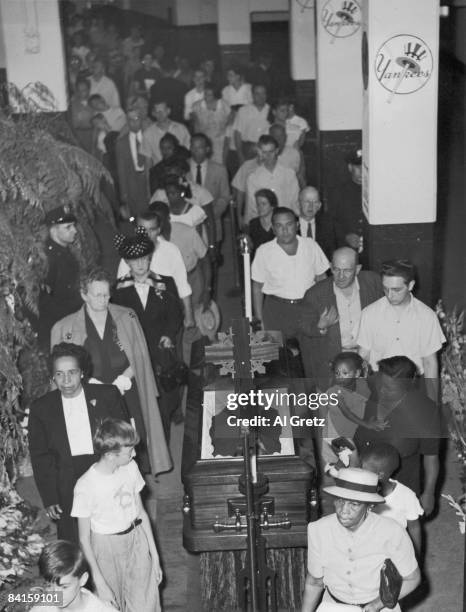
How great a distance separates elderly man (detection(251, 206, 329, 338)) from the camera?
7.95m

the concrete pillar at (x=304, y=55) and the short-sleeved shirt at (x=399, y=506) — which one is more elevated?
the concrete pillar at (x=304, y=55)

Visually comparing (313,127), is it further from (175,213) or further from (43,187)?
(43,187)

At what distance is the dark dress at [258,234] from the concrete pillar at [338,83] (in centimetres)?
341

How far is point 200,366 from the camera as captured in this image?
689cm

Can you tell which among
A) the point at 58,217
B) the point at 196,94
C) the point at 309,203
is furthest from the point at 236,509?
the point at 196,94

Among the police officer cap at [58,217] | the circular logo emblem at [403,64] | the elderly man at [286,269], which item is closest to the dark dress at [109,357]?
the police officer cap at [58,217]

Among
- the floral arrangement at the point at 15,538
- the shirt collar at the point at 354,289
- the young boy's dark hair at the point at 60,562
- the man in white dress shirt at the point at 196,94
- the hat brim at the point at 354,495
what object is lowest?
the floral arrangement at the point at 15,538

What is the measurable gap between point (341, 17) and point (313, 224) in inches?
178

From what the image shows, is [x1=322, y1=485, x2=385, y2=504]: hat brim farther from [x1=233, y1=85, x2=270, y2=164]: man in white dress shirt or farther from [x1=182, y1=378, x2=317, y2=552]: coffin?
[x1=233, y1=85, x2=270, y2=164]: man in white dress shirt

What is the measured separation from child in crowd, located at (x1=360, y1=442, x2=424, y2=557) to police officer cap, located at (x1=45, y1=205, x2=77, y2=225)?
2.83 meters

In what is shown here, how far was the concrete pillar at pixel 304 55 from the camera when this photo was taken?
59.7ft

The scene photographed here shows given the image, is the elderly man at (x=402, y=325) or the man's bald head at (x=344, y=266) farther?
the man's bald head at (x=344, y=266)

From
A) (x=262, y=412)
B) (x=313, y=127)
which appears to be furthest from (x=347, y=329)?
(x=313, y=127)

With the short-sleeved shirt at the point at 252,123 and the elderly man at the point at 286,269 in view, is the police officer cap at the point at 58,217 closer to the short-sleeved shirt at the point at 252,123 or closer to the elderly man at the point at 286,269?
the elderly man at the point at 286,269
